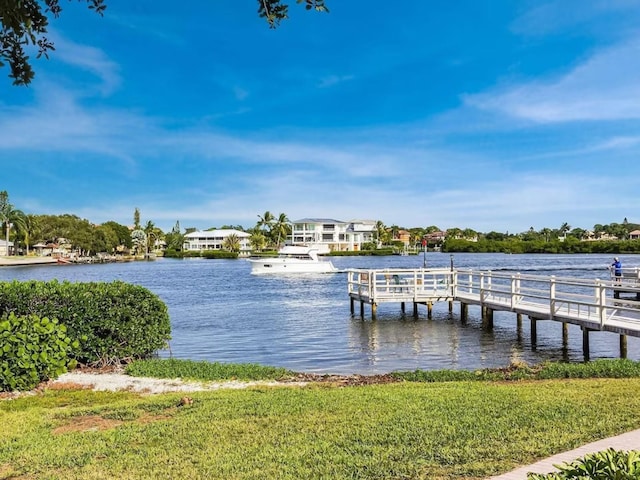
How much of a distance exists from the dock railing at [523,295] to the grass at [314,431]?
795cm

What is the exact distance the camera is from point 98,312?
44.8 feet

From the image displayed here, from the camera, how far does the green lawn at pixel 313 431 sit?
20.3 ft

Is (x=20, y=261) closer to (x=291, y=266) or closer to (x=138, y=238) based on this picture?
(x=138, y=238)

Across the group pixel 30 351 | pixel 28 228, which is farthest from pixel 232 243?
pixel 30 351

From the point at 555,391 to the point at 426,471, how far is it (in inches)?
180

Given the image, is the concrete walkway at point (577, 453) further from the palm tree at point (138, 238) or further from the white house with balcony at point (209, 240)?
the palm tree at point (138, 238)

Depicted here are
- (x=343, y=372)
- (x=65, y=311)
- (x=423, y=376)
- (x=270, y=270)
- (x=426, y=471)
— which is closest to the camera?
(x=426, y=471)

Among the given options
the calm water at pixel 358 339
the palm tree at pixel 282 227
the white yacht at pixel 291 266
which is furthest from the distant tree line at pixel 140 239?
the calm water at pixel 358 339

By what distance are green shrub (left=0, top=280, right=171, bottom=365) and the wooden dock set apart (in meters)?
12.8

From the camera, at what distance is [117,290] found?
1414cm

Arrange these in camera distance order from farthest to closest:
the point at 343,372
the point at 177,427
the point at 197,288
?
1. the point at 197,288
2. the point at 343,372
3. the point at 177,427

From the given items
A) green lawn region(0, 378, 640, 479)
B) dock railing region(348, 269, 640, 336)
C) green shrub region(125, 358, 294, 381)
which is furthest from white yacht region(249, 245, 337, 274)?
green lawn region(0, 378, 640, 479)

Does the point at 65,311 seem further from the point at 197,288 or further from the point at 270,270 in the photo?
the point at 270,270

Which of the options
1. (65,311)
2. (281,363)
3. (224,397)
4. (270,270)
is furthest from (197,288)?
(224,397)
